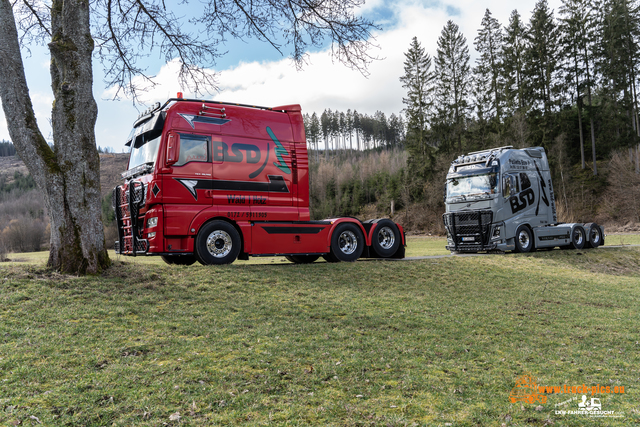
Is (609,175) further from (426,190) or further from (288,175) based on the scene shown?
(288,175)

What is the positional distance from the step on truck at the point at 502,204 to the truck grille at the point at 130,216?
1323 centimetres

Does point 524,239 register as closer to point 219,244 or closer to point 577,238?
point 577,238

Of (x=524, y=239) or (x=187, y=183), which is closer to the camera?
(x=187, y=183)

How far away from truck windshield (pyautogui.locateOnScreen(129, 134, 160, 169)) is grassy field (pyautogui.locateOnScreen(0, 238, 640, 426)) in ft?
8.85

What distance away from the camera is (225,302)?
26.3 feet

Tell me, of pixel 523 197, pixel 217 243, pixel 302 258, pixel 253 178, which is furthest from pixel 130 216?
pixel 523 197

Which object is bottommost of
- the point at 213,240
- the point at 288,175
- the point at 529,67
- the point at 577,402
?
the point at 577,402

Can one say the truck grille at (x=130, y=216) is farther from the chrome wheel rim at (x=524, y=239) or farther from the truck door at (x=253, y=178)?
the chrome wheel rim at (x=524, y=239)

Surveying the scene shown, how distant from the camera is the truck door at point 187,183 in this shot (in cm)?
994

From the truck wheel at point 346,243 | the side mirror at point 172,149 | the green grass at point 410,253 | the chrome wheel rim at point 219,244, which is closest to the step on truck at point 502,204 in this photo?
the green grass at point 410,253

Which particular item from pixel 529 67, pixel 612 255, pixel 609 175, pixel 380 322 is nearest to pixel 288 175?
pixel 380 322

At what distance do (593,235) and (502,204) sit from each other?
24.6 feet

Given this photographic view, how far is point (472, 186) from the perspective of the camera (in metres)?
18.3

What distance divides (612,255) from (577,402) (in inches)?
689
